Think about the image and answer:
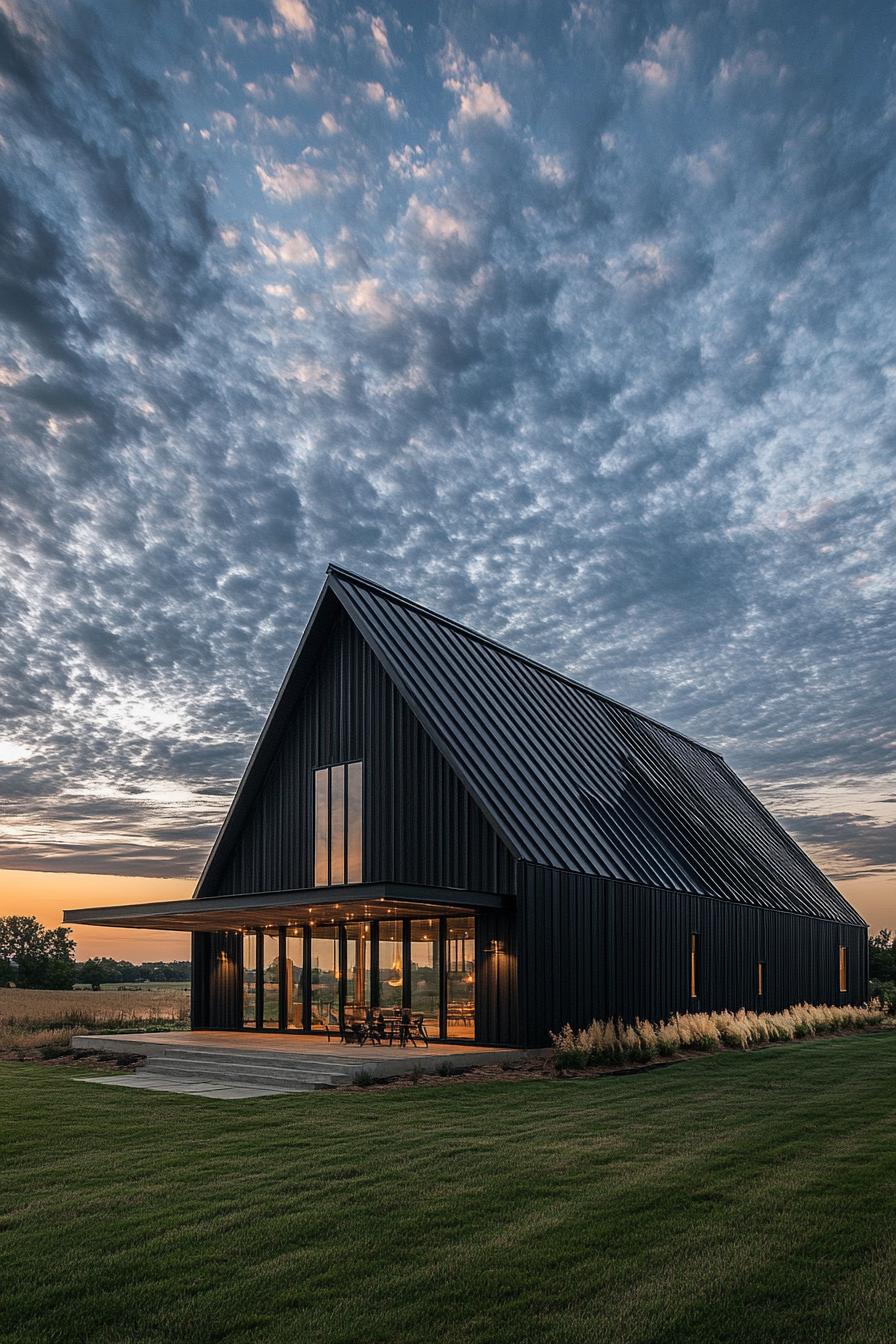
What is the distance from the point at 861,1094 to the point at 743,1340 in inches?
426

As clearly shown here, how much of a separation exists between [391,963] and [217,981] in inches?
278

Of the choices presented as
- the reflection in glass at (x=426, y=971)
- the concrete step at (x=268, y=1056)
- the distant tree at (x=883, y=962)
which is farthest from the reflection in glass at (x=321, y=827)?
the distant tree at (x=883, y=962)

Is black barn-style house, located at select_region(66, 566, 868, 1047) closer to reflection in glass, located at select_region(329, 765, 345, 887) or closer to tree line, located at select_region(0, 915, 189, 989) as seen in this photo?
reflection in glass, located at select_region(329, 765, 345, 887)

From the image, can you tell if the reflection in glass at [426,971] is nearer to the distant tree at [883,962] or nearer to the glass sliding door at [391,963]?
the glass sliding door at [391,963]

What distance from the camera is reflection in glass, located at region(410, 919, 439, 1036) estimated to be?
22.1 m

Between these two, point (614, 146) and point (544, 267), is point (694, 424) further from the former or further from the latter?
point (614, 146)

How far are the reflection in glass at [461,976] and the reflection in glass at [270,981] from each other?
19.3 feet

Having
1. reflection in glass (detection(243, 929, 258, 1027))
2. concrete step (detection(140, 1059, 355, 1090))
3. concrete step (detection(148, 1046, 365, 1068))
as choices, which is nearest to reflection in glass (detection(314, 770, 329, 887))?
reflection in glass (detection(243, 929, 258, 1027))

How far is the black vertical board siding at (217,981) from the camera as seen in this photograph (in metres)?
27.0

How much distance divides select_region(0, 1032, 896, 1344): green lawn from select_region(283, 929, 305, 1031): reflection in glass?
1187 centimetres

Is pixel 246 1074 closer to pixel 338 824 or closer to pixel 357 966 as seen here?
pixel 357 966

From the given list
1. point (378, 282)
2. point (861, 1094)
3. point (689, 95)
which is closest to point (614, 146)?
point (689, 95)

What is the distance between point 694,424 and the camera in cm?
3031

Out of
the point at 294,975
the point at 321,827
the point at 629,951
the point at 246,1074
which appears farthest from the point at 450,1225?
the point at 294,975
